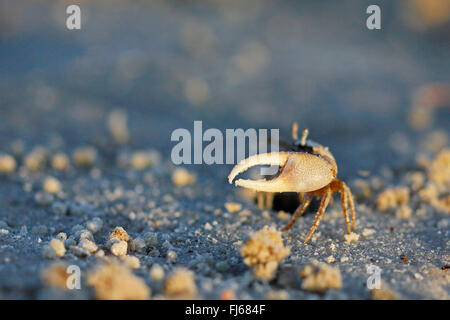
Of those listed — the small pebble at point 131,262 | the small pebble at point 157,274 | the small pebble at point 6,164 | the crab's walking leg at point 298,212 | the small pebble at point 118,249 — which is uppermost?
the small pebble at point 6,164

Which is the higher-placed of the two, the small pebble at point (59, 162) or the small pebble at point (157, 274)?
the small pebble at point (59, 162)

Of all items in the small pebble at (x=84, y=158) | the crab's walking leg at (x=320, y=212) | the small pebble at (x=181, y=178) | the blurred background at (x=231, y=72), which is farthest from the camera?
the blurred background at (x=231, y=72)

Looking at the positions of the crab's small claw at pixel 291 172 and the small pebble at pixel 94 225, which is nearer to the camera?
the crab's small claw at pixel 291 172

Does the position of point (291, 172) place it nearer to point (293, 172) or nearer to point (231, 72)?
point (293, 172)

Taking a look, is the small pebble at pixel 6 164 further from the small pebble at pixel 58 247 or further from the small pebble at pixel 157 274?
the small pebble at pixel 157 274

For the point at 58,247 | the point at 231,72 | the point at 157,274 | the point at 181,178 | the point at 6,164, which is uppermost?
the point at 231,72

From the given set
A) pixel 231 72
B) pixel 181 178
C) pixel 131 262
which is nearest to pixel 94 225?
pixel 131 262

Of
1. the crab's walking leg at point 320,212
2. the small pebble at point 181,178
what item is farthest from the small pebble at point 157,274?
the small pebble at point 181,178
